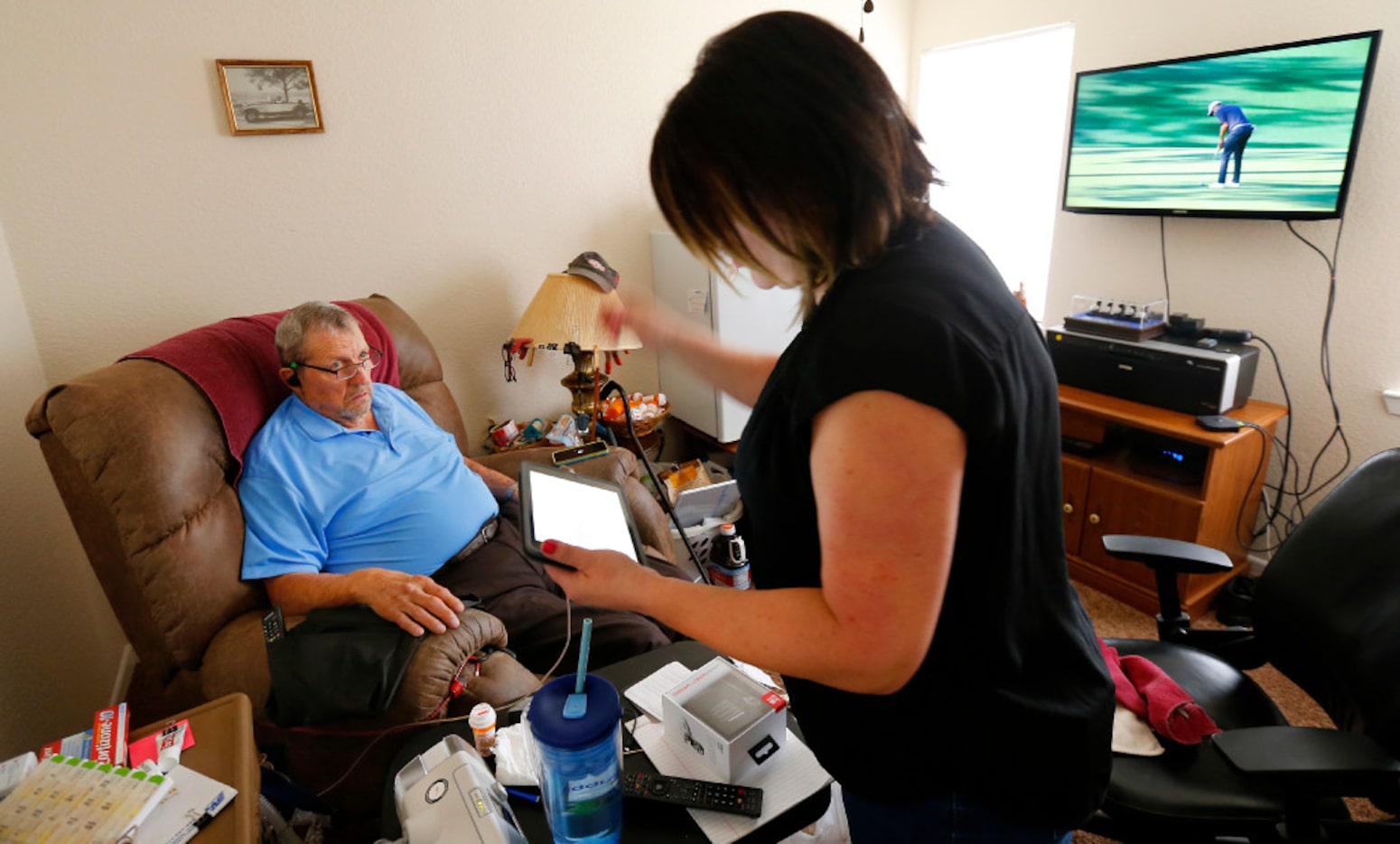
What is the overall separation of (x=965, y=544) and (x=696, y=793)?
56 centimetres

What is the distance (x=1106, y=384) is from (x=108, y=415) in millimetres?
2497

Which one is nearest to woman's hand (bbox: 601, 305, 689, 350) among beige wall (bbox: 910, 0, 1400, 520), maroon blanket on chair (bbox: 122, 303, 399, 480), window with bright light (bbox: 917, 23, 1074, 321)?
maroon blanket on chair (bbox: 122, 303, 399, 480)

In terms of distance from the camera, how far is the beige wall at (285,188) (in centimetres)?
178

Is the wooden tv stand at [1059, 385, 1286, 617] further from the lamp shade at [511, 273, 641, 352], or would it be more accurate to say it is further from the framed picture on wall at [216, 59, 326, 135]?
the framed picture on wall at [216, 59, 326, 135]

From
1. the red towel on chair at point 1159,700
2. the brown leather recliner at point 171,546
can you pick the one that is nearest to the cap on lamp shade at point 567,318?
the brown leather recliner at point 171,546

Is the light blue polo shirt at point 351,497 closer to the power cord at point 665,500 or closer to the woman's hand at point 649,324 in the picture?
the power cord at point 665,500

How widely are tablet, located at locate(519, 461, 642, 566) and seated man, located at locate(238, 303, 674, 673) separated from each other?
0.50 meters

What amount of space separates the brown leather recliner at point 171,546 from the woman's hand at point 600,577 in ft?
2.22

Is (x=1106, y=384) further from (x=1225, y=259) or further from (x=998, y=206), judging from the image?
(x=998, y=206)

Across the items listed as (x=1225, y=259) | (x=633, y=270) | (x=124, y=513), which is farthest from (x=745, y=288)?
(x=124, y=513)

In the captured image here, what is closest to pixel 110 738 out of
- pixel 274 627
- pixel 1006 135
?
pixel 274 627

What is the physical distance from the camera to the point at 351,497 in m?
1.65

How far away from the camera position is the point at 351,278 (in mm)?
2270

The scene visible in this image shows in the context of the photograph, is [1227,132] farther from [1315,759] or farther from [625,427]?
[625,427]
